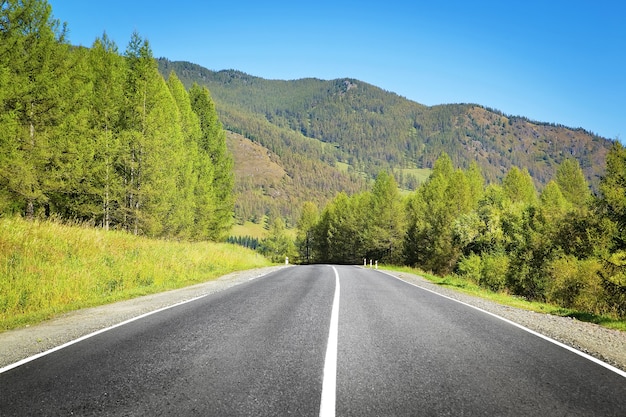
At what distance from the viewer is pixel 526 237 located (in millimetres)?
33875

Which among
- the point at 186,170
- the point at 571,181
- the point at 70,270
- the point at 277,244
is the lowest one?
the point at 277,244

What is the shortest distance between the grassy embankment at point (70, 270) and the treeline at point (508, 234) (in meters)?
17.6

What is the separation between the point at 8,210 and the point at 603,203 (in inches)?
1299

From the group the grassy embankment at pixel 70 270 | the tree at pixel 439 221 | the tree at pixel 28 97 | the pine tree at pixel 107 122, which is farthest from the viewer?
the tree at pixel 439 221

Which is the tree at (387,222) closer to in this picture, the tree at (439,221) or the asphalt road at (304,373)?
the tree at (439,221)

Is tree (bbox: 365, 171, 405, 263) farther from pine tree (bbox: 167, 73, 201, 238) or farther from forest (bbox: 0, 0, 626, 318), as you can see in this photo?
pine tree (bbox: 167, 73, 201, 238)

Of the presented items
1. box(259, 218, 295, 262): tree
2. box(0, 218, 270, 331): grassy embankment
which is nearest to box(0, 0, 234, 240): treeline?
box(0, 218, 270, 331): grassy embankment

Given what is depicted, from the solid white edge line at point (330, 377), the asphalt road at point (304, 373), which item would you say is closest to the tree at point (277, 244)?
Answer: the asphalt road at point (304, 373)

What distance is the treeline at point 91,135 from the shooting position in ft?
56.6

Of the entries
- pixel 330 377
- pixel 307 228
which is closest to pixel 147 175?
pixel 330 377

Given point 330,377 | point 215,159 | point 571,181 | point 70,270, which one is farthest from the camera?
point 571,181

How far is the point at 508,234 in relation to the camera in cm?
3828

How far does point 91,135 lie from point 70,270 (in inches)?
524

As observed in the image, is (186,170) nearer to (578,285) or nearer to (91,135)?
(91,135)
